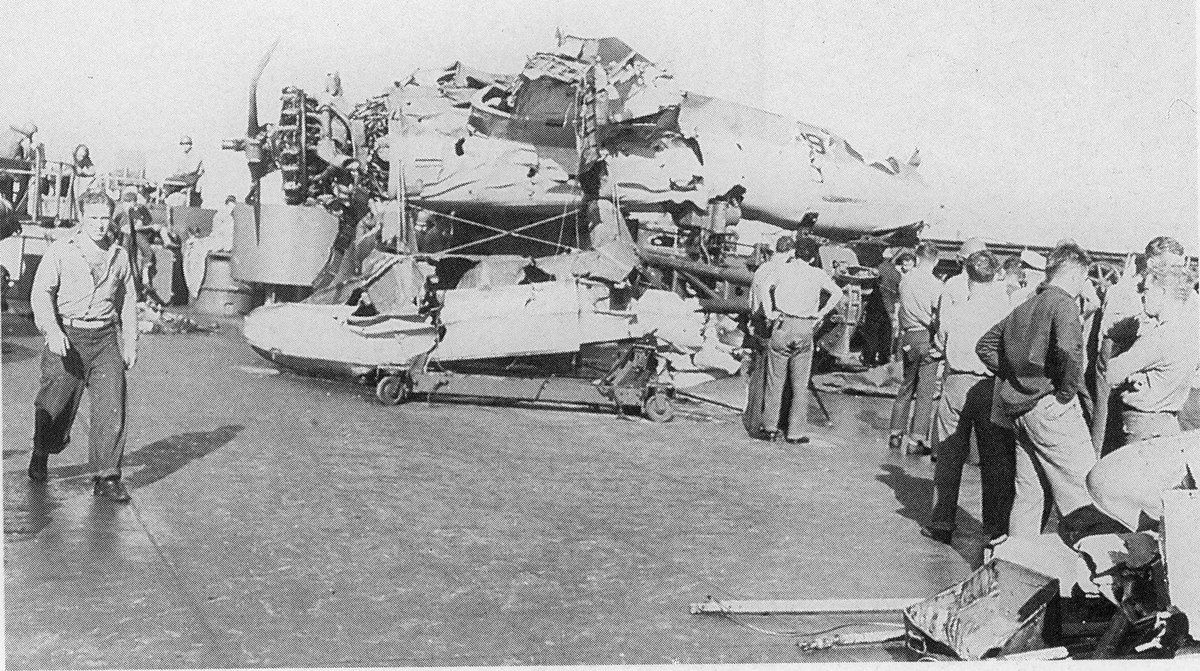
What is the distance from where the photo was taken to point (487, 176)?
10906 millimetres

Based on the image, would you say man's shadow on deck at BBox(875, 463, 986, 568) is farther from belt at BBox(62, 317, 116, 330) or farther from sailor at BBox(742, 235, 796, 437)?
belt at BBox(62, 317, 116, 330)

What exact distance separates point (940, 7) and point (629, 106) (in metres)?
4.04

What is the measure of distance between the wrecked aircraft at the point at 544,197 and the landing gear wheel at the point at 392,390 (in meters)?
0.40

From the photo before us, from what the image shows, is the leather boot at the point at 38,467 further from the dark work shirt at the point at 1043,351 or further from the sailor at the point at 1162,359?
the sailor at the point at 1162,359

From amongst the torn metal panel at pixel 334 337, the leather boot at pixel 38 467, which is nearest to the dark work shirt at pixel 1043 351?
the leather boot at pixel 38 467

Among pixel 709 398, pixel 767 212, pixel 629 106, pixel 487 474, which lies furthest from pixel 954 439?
pixel 767 212

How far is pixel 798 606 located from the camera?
471 cm

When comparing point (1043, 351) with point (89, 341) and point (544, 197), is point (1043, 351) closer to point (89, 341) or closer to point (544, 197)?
point (89, 341)

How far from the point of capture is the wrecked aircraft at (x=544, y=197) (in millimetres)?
9836

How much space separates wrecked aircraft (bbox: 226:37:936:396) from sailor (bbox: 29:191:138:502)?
12.3ft

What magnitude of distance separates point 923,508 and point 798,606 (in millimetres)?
2230

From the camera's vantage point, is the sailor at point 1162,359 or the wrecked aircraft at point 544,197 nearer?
the sailor at point 1162,359

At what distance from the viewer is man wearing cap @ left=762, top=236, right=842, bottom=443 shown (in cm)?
842

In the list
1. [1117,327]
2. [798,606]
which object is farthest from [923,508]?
[798,606]
